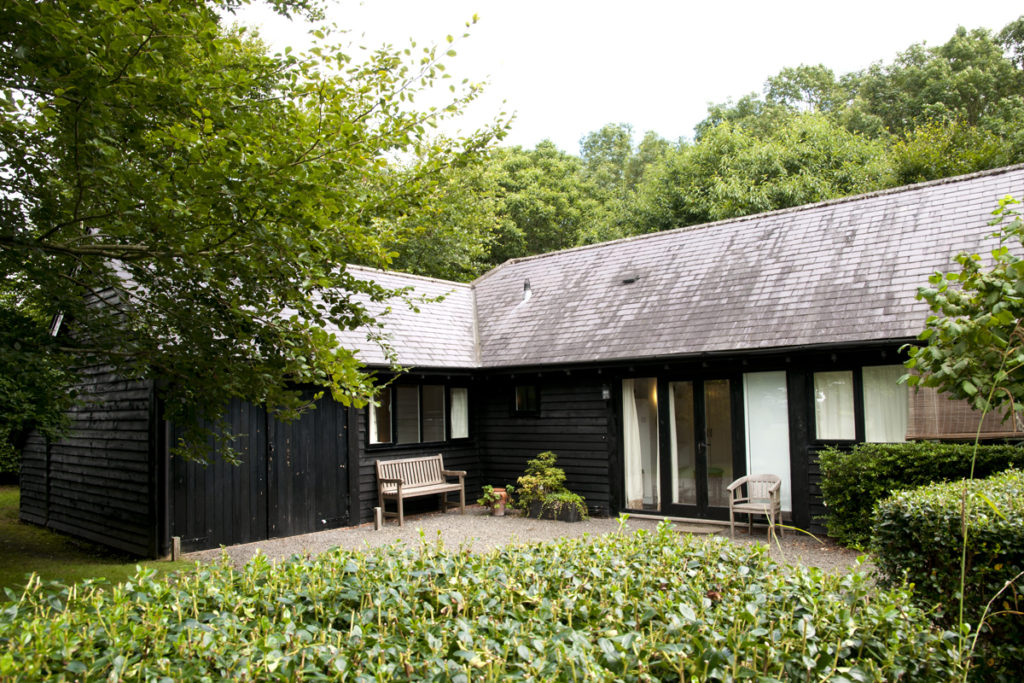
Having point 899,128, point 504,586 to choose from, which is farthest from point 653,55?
point 899,128

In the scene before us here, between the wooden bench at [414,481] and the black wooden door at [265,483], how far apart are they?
2.23ft

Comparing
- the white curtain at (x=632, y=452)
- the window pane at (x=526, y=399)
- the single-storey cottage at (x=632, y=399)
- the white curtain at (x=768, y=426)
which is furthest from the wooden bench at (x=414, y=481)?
the white curtain at (x=768, y=426)

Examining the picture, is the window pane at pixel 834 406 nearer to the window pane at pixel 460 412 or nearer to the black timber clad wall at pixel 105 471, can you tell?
the window pane at pixel 460 412

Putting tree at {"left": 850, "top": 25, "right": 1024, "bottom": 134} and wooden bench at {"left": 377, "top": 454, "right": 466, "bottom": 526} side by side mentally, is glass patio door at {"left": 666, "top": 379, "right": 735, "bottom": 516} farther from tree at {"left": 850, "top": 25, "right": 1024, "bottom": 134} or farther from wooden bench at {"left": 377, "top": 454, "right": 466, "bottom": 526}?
tree at {"left": 850, "top": 25, "right": 1024, "bottom": 134}

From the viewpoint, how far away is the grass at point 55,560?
8.81 meters

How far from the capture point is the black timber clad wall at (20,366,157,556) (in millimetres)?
9930

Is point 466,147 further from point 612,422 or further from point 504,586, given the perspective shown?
point 612,422

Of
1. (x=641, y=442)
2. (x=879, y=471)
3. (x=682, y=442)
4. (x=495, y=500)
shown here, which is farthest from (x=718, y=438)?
(x=495, y=500)

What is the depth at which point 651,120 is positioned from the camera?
44.0 metres

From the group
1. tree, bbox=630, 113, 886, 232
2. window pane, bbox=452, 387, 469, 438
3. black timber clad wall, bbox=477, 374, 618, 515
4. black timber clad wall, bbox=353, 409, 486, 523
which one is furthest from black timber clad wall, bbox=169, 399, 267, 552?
tree, bbox=630, 113, 886, 232

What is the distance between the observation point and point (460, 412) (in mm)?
14148

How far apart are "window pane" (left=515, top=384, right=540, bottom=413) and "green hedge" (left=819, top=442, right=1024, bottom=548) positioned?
18.8 ft

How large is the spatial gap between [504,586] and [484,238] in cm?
2424

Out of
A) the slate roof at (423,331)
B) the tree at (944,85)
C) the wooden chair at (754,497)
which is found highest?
the tree at (944,85)
